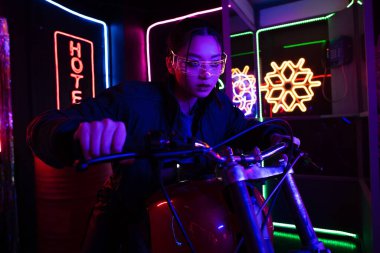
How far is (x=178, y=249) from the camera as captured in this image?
1049 millimetres

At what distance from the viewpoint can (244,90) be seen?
4535 millimetres

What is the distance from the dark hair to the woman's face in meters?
0.03

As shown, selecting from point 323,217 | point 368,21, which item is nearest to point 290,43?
point 368,21

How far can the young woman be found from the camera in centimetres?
135

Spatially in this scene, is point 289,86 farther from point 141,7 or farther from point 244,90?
point 141,7

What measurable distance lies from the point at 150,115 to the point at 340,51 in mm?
3282

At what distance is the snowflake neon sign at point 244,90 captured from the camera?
445cm

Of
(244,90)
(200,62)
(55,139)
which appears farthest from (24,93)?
(55,139)

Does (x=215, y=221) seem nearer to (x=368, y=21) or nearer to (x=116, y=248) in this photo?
(x=116, y=248)

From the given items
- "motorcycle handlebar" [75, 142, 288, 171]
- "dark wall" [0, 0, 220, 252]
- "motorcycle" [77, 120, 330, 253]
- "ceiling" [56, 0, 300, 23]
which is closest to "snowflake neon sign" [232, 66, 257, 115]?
"ceiling" [56, 0, 300, 23]

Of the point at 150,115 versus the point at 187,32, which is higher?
the point at 187,32

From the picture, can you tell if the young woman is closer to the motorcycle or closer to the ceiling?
the motorcycle

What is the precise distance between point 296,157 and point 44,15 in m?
4.00

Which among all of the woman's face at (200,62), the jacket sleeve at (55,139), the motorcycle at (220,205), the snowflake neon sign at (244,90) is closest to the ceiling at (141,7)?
the snowflake neon sign at (244,90)
